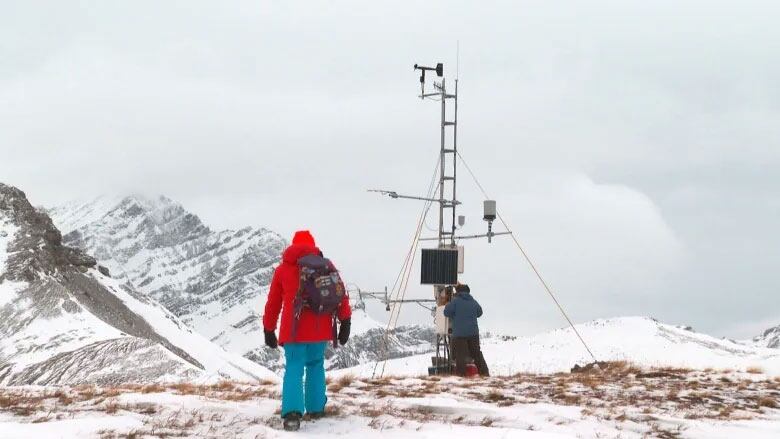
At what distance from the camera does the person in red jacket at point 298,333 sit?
9.27 meters

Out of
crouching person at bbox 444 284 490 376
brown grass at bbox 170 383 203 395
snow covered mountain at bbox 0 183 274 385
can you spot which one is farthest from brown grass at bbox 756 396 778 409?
snow covered mountain at bbox 0 183 274 385

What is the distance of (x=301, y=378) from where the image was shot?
9273mm

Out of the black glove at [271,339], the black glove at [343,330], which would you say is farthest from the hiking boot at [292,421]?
the black glove at [343,330]

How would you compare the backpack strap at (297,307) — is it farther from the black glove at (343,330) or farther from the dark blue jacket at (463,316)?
the dark blue jacket at (463,316)

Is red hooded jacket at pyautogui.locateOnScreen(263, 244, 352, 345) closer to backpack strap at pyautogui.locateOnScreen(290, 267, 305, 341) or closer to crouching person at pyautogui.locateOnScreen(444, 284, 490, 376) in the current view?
backpack strap at pyautogui.locateOnScreen(290, 267, 305, 341)

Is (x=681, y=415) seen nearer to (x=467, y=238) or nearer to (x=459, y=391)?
(x=459, y=391)

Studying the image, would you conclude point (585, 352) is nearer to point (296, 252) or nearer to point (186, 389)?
point (186, 389)

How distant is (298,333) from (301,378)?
538mm

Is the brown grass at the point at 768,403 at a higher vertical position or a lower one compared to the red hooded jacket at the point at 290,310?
lower

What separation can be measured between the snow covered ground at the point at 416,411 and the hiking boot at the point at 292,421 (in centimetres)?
14

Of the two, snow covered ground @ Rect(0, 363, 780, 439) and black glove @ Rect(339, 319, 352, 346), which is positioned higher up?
black glove @ Rect(339, 319, 352, 346)

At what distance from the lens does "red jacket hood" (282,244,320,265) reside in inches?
374

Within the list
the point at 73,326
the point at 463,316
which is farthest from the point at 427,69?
the point at 73,326

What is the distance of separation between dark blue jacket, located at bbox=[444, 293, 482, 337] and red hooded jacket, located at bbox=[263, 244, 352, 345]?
7871 millimetres
